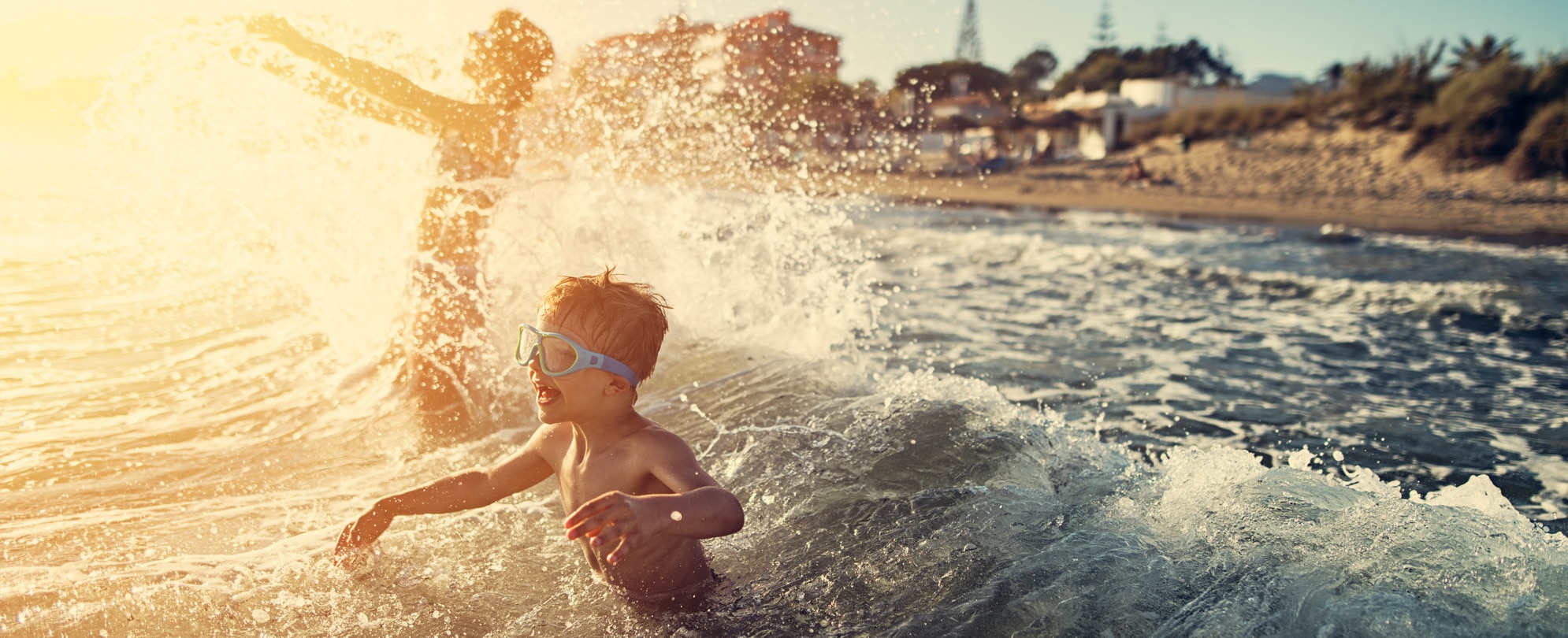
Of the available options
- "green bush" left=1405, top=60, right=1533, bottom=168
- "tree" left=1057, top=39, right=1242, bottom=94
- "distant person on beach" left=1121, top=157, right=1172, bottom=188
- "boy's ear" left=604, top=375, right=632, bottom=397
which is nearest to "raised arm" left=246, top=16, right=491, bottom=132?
"boy's ear" left=604, top=375, right=632, bottom=397

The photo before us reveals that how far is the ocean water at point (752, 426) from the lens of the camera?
2582 millimetres

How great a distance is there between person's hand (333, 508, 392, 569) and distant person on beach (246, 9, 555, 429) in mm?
2031

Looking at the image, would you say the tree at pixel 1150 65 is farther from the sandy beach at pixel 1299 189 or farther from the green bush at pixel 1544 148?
the green bush at pixel 1544 148

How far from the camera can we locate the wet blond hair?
2260 millimetres

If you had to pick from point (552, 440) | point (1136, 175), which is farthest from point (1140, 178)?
point (552, 440)

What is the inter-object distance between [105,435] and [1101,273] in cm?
1091

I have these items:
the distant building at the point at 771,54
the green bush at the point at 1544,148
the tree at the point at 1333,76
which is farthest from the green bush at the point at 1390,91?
the distant building at the point at 771,54

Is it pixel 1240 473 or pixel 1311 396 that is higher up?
pixel 1240 473

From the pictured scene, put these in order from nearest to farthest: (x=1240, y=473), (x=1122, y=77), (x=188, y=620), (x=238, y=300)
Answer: (x=188, y=620)
(x=1240, y=473)
(x=238, y=300)
(x=1122, y=77)

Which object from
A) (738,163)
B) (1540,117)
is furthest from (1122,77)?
(738,163)

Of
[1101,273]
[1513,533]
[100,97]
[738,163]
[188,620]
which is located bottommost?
[1101,273]

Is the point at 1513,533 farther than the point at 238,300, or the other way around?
the point at 238,300

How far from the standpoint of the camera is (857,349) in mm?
6426

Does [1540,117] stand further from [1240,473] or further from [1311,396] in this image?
[1240,473]
